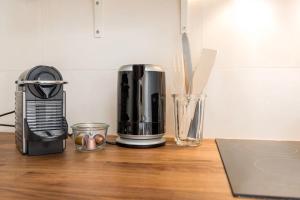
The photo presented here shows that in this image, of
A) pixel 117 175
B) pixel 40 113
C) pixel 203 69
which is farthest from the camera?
pixel 203 69

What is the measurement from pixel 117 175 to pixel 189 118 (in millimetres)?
355

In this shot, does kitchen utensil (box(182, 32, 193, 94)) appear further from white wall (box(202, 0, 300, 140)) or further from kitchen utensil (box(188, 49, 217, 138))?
white wall (box(202, 0, 300, 140))

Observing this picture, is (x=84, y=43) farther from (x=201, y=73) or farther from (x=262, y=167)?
(x=262, y=167)

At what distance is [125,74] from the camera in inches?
34.7

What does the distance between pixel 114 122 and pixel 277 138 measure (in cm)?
57

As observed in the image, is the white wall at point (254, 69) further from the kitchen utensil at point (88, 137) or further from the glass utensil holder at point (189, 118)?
the kitchen utensil at point (88, 137)

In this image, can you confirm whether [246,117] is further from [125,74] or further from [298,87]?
[125,74]

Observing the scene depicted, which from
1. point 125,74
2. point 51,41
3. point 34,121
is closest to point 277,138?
point 125,74

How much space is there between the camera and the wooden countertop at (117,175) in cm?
50

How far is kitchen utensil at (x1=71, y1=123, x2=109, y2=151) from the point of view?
0.83m

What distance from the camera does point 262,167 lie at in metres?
0.65

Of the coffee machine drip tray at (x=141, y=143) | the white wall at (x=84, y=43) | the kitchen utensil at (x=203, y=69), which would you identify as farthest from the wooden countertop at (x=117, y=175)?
the white wall at (x=84, y=43)

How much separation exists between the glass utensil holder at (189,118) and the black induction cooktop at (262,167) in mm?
85

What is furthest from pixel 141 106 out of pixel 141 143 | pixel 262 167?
pixel 262 167
